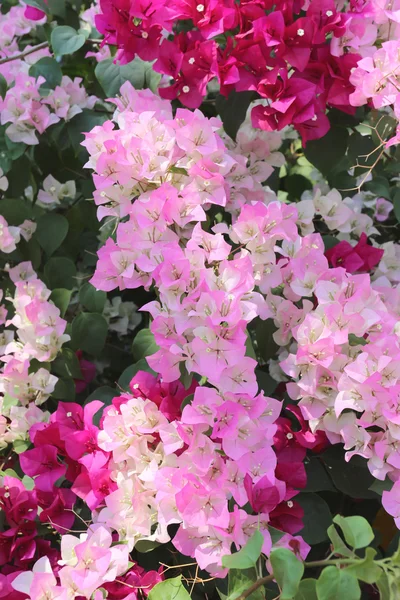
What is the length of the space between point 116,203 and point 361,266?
1.27ft

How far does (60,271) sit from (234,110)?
0.41m

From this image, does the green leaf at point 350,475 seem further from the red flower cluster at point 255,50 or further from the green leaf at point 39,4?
the green leaf at point 39,4

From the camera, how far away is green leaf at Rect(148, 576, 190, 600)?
27.1 inches

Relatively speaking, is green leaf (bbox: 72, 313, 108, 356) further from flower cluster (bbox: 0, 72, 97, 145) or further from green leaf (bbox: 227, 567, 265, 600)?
green leaf (bbox: 227, 567, 265, 600)

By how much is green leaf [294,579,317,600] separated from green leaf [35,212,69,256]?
29.0 inches

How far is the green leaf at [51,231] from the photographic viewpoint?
1148mm

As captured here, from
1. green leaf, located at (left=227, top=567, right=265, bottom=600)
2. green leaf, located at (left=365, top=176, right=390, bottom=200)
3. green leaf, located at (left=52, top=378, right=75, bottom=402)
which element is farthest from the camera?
green leaf, located at (left=365, top=176, right=390, bottom=200)

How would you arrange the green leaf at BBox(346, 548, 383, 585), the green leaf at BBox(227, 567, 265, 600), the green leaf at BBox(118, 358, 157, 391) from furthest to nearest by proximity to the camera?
1. the green leaf at BBox(118, 358, 157, 391)
2. the green leaf at BBox(227, 567, 265, 600)
3. the green leaf at BBox(346, 548, 383, 585)

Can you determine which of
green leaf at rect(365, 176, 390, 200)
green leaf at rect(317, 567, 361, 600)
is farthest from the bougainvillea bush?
green leaf at rect(365, 176, 390, 200)

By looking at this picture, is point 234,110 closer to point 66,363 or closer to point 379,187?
point 379,187

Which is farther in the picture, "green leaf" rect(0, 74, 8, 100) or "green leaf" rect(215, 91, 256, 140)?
"green leaf" rect(0, 74, 8, 100)

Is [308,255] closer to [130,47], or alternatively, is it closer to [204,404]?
[204,404]

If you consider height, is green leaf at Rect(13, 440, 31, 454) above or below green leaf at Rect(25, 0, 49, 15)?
below

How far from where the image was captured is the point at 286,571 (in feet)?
1.81
